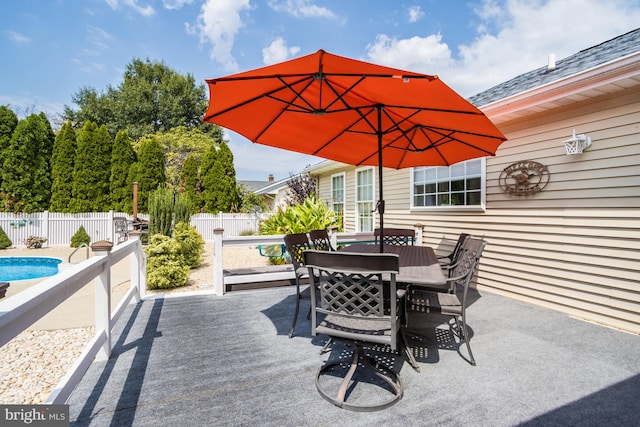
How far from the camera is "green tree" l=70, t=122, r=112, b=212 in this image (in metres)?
12.6

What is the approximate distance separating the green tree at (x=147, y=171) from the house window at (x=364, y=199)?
9135mm

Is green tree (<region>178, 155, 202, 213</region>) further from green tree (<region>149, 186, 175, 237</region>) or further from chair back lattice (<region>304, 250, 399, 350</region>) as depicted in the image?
chair back lattice (<region>304, 250, 399, 350</region>)

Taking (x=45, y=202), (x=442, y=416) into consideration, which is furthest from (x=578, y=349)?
(x=45, y=202)

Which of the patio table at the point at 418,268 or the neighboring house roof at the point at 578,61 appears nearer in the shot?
the patio table at the point at 418,268

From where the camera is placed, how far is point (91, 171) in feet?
42.2

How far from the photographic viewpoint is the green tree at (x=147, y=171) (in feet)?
44.3

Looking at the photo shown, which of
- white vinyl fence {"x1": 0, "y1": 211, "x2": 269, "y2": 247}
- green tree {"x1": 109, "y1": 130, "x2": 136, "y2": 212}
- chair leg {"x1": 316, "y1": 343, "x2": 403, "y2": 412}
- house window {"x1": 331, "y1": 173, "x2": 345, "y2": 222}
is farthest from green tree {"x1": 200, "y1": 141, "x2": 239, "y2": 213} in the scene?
chair leg {"x1": 316, "y1": 343, "x2": 403, "y2": 412}

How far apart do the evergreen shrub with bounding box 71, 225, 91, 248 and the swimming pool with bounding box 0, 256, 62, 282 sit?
2158 millimetres

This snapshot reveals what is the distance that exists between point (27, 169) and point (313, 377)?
48.7ft

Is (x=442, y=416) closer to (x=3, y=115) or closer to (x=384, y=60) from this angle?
(x=384, y=60)

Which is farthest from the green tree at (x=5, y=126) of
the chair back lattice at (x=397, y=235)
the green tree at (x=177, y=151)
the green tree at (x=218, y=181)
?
the chair back lattice at (x=397, y=235)

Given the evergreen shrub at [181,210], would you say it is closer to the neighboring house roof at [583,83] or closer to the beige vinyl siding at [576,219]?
the beige vinyl siding at [576,219]

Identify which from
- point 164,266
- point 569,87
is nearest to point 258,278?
point 164,266

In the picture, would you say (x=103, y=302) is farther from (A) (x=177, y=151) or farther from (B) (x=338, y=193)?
(A) (x=177, y=151)
